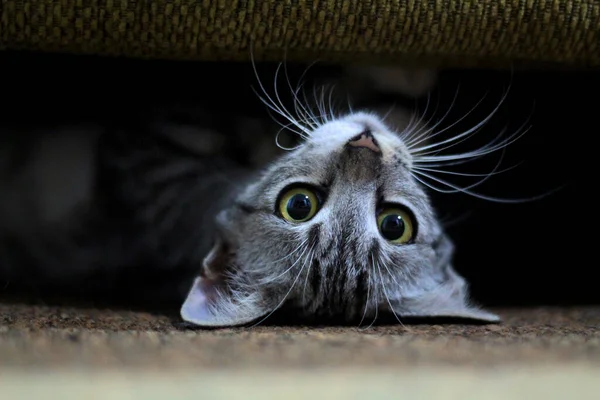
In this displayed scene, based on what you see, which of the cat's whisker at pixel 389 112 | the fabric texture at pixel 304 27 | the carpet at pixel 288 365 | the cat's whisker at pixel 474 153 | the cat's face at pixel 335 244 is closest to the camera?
the carpet at pixel 288 365

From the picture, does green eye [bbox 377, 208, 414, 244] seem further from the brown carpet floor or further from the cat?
the brown carpet floor

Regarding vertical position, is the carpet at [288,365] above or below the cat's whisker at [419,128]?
below

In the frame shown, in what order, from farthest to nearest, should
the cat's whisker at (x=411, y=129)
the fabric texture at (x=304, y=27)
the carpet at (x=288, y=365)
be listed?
1. the cat's whisker at (x=411, y=129)
2. the fabric texture at (x=304, y=27)
3. the carpet at (x=288, y=365)

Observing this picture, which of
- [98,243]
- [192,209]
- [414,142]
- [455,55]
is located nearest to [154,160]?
[192,209]

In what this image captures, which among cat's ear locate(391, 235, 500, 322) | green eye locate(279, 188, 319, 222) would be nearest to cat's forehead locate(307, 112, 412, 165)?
green eye locate(279, 188, 319, 222)

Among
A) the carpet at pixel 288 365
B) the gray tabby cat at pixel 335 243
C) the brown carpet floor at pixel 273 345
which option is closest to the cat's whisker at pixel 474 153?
the gray tabby cat at pixel 335 243

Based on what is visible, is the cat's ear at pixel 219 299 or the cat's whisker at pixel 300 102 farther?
the cat's whisker at pixel 300 102

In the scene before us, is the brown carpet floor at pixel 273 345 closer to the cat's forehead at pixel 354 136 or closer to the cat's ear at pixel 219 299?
the cat's ear at pixel 219 299
